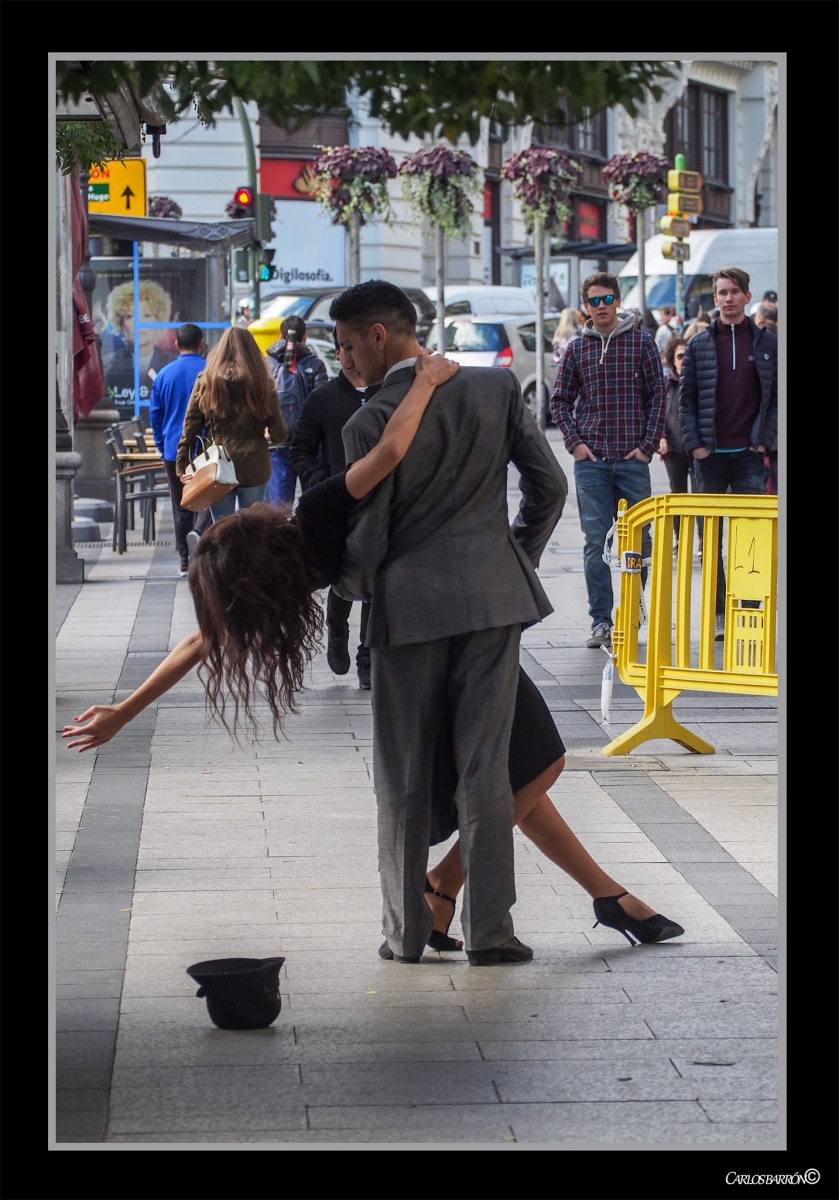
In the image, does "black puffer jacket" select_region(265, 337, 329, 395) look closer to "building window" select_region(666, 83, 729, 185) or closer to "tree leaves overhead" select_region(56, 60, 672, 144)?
"tree leaves overhead" select_region(56, 60, 672, 144)

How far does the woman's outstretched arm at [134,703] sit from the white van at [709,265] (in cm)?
2749

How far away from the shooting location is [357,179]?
75.4 ft

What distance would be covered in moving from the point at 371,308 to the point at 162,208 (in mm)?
26345

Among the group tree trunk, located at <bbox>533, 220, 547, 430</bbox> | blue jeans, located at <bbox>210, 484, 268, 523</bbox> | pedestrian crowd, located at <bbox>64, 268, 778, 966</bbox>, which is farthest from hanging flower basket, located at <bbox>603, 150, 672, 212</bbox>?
pedestrian crowd, located at <bbox>64, 268, 778, 966</bbox>

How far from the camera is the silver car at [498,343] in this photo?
96.7ft

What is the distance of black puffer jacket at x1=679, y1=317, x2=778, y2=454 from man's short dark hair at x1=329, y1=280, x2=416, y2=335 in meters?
6.10

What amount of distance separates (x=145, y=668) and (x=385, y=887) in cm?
492

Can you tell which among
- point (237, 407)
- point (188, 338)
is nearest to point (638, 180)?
point (188, 338)

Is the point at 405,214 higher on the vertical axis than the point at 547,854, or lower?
higher

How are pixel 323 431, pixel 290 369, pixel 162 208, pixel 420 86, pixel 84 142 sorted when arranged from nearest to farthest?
pixel 420 86, pixel 84 142, pixel 323 431, pixel 290 369, pixel 162 208

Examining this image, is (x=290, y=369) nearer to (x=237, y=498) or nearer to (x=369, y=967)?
(x=237, y=498)

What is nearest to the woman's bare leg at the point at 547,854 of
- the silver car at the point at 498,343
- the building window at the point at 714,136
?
the silver car at the point at 498,343

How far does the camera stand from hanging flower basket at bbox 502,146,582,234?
81.8ft

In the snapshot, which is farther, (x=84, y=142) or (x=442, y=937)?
(x=84, y=142)
